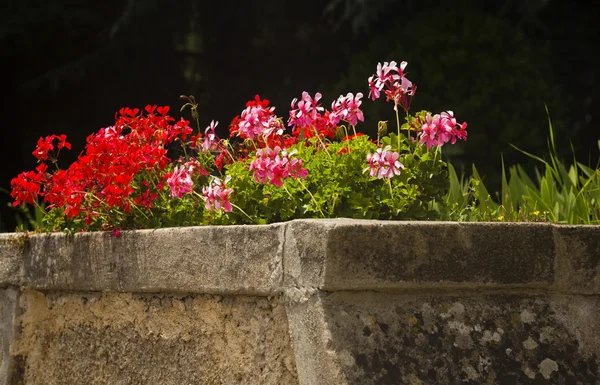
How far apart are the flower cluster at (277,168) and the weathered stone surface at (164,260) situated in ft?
0.87

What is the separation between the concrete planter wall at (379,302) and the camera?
8.48ft

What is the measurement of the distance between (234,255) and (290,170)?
37cm

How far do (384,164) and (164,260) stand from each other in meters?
0.81

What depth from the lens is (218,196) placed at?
3180 mm

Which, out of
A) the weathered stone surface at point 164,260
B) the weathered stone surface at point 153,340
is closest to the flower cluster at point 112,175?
the weathered stone surface at point 164,260

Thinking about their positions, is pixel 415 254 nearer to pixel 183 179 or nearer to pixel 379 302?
pixel 379 302

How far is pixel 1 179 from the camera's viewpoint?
10.0 metres

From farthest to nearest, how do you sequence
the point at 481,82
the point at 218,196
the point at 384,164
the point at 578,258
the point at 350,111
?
the point at 481,82 < the point at 350,111 < the point at 218,196 < the point at 384,164 < the point at 578,258

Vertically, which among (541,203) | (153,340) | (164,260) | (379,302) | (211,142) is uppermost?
(211,142)

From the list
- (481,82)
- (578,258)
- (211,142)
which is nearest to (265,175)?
(211,142)

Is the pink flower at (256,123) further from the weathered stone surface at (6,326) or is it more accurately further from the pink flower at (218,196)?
the weathered stone surface at (6,326)

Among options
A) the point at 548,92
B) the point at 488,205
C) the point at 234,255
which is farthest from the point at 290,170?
the point at 548,92

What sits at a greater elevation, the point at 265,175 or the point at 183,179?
the point at 183,179

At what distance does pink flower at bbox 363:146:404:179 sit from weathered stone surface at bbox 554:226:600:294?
556mm
